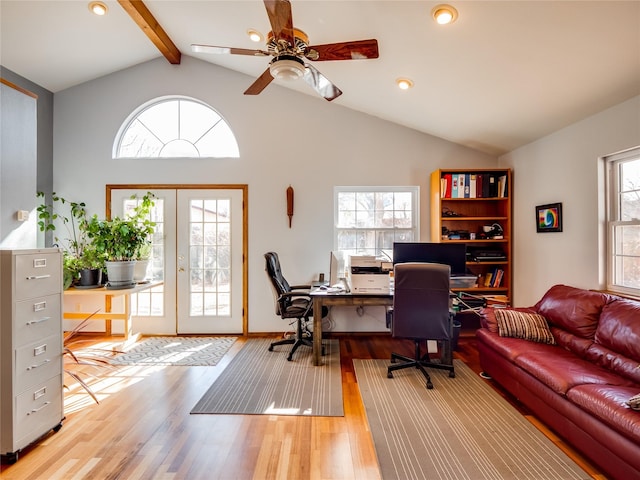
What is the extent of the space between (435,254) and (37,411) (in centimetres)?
363

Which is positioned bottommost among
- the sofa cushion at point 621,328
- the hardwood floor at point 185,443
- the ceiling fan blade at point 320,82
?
the hardwood floor at point 185,443

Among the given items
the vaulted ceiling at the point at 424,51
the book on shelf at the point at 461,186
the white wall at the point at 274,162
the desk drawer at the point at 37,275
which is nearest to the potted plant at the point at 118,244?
the white wall at the point at 274,162

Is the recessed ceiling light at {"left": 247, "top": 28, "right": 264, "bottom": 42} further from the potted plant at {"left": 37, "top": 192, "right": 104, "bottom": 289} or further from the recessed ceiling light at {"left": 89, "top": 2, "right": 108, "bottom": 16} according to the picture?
the potted plant at {"left": 37, "top": 192, "right": 104, "bottom": 289}

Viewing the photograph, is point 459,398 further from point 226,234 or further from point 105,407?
point 226,234

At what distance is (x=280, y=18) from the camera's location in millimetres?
1864

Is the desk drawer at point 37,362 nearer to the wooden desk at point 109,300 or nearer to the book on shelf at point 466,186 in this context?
the wooden desk at point 109,300

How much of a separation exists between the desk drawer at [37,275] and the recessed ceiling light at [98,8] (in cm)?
250

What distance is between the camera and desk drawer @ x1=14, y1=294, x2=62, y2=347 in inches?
76.3

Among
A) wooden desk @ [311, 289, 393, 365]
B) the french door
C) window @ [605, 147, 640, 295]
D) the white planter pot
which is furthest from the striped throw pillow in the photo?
the white planter pot

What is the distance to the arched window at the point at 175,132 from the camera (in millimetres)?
4285

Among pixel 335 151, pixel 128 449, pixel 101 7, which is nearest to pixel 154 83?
pixel 101 7

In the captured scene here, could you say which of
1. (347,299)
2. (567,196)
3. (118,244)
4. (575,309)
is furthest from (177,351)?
(567,196)

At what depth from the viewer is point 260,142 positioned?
13.7 feet

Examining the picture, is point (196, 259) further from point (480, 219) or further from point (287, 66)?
point (480, 219)
